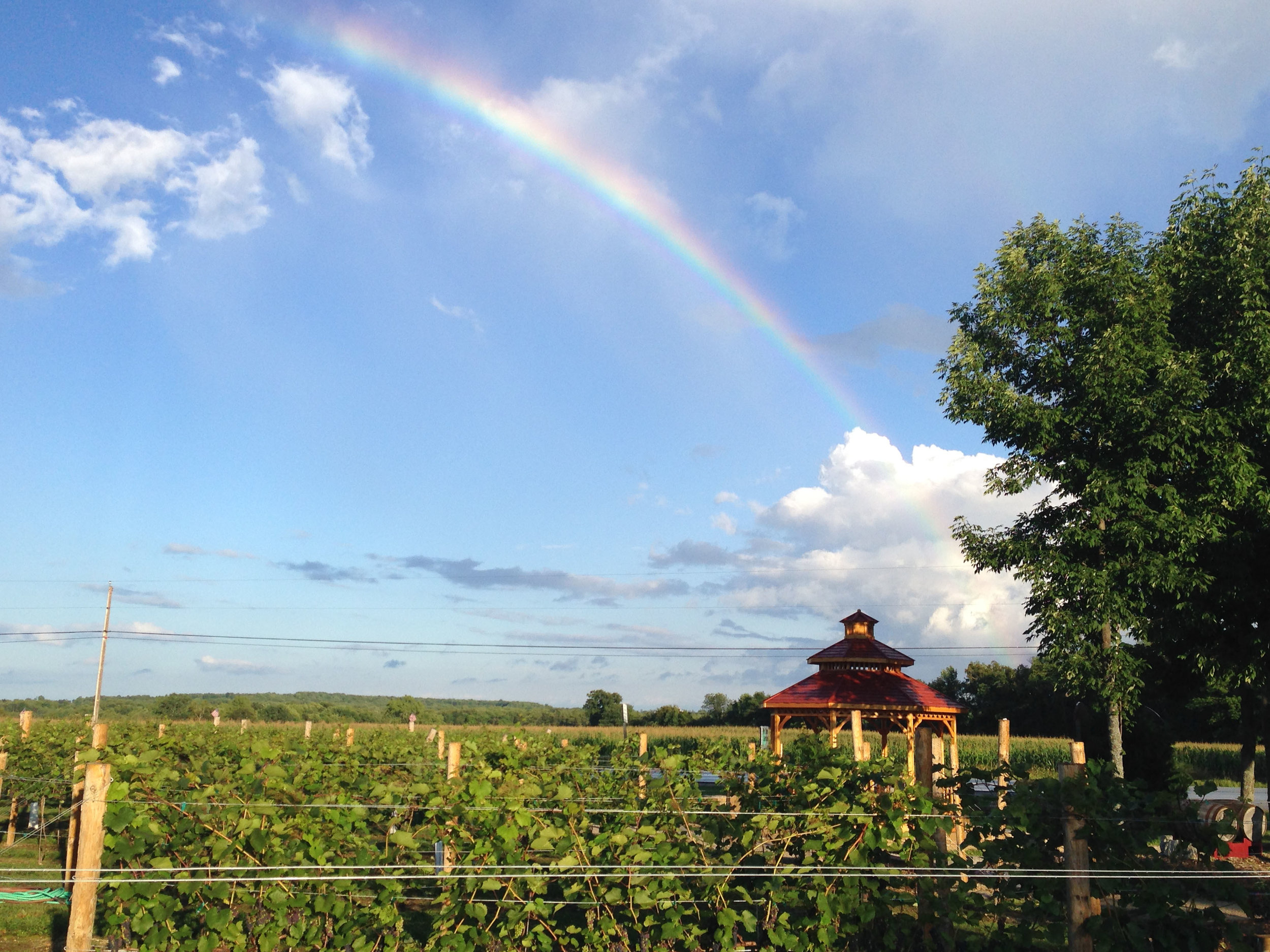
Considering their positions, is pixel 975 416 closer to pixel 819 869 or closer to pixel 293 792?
pixel 819 869

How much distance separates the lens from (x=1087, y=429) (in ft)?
65.6

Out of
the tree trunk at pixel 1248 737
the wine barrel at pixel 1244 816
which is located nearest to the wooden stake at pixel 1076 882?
the wine barrel at pixel 1244 816

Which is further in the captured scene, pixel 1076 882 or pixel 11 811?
pixel 11 811

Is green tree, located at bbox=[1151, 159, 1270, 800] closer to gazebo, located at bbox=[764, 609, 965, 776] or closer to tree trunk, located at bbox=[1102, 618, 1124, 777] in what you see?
tree trunk, located at bbox=[1102, 618, 1124, 777]

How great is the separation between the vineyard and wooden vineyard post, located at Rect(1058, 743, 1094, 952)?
7 cm

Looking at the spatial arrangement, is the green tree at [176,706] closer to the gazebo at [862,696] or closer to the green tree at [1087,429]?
the gazebo at [862,696]

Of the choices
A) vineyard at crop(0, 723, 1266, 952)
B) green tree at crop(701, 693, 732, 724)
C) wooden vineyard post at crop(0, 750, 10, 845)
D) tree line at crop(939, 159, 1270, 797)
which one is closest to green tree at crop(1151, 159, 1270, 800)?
tree line at crop(939, 159, 1270, 797)

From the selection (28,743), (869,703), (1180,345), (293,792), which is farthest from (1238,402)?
(28,743)

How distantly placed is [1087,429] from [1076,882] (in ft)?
52.5

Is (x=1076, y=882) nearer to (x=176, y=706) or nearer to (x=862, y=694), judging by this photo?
(x=862, y=694)

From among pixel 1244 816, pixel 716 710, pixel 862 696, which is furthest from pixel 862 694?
pixel 716 710

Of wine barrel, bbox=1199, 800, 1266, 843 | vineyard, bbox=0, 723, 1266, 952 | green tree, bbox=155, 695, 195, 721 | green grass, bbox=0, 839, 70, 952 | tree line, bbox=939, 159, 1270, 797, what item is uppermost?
tree line, bbox=939, 159, 1270, 797

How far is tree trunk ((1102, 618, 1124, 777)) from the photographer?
60.5 ft

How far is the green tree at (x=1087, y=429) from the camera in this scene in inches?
723
